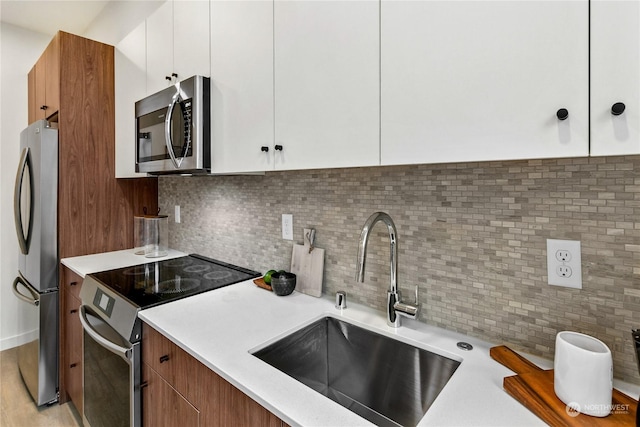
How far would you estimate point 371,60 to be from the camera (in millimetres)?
872

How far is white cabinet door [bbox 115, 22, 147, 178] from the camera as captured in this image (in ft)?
6.28

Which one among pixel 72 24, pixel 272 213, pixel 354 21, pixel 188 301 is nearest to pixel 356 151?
pixel 354 21

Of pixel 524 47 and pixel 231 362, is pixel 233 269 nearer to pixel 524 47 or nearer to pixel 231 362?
pixel 231 362

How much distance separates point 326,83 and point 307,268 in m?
0.80

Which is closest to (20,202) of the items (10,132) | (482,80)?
(10,132)

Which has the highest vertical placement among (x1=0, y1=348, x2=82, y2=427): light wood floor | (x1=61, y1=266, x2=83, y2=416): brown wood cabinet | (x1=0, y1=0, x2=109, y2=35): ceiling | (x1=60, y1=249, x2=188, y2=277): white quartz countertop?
(x1=0, y1=0, x2=109, y2=35): ceiling

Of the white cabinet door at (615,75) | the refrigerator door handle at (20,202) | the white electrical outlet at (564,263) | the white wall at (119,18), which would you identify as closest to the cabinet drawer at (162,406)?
the white electrical outlet at (564,263)

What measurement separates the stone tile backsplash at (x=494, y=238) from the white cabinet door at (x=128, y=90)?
3.74 ft

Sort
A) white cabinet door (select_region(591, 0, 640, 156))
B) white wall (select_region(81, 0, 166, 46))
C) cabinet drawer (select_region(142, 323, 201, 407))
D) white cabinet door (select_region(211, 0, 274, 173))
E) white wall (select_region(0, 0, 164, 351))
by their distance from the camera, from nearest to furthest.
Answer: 1. white cabinet door (select_region(591, 0, 640, 156))
2. cabinet drawer (select_region(142, 323, 201, 407))
3. white cabinet door (select_region(211, 0, 274, 173))
4. white wall (select_region(81, 0, 166, 46))
5. white wall (select_region(0, 0, 164, 351))

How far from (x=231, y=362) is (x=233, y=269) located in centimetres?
96

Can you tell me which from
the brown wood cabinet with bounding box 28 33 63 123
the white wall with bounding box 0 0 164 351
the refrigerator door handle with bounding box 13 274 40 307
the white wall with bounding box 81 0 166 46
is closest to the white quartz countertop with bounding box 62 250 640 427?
the refrigerator door handle with bounding box 13 274 40 307

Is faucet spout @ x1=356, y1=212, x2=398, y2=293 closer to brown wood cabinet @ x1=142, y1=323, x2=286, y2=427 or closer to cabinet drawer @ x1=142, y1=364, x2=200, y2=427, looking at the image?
brown wood cabinet @ x1=142, y1=323, x2=286, y2=427

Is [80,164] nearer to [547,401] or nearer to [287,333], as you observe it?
[287,333]

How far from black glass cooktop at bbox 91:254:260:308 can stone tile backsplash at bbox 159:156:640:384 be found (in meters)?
0.39
